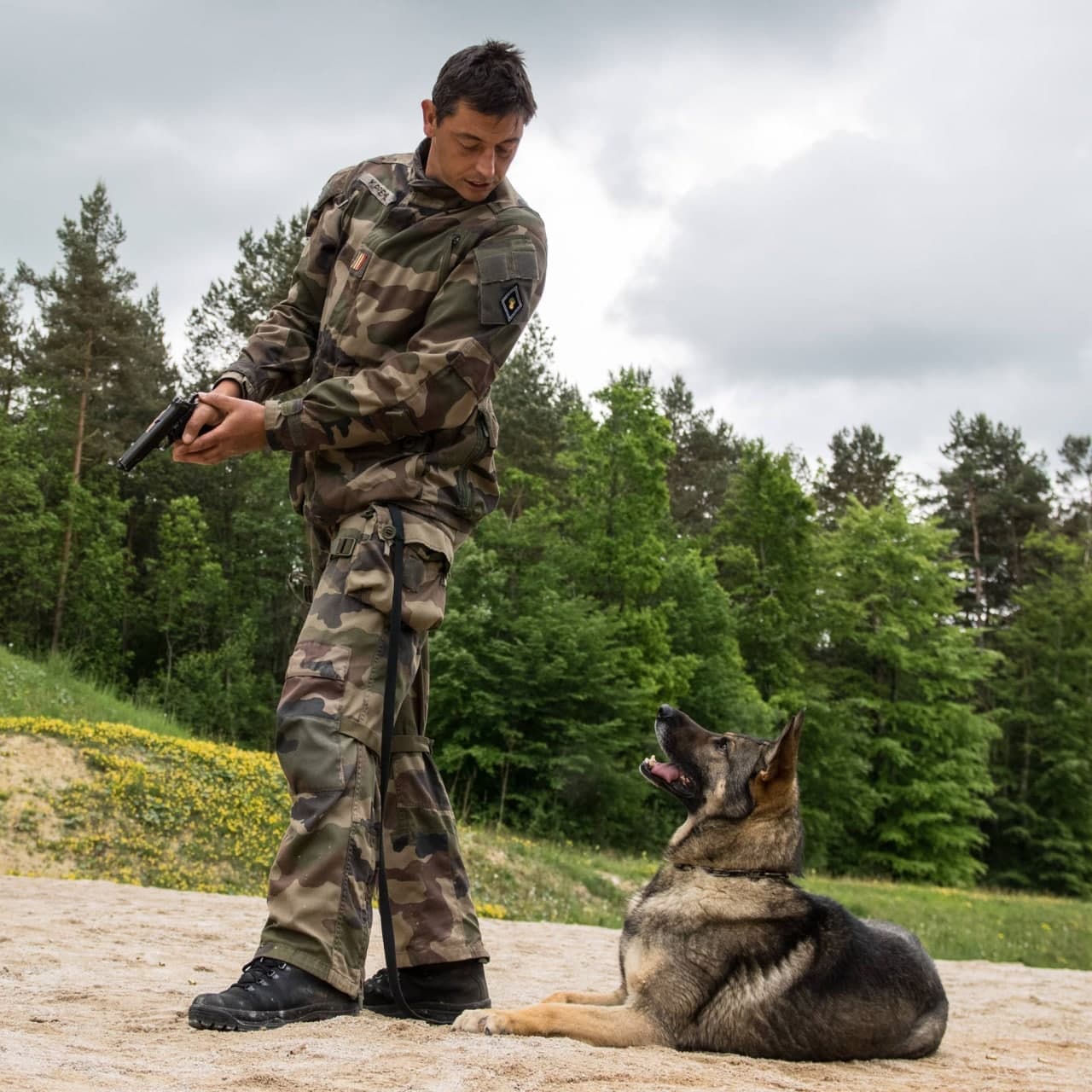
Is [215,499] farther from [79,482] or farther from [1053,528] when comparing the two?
[1053,528]

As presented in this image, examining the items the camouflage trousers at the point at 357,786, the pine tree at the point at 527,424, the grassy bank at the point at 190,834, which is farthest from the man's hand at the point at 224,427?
the pine tree at the point at 527,424

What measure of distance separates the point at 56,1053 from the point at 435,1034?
1.26 m

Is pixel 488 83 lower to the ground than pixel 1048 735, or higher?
higher

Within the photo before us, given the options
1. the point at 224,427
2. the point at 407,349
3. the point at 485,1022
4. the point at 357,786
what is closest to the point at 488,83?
the point at 407,349

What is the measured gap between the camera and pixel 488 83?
4.07 metres

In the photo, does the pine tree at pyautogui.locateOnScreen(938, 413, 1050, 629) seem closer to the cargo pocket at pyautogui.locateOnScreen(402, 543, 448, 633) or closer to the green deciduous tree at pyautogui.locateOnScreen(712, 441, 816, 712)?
the green deciduous tree at pyautogui.locateOnScreen(712, 441, 816, 712)

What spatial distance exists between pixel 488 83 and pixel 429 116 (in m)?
0.35

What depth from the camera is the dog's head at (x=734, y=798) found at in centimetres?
481

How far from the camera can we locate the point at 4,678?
854 inches

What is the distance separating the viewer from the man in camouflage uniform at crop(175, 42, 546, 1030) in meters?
3.83

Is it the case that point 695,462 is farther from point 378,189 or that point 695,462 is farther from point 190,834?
point 378,189

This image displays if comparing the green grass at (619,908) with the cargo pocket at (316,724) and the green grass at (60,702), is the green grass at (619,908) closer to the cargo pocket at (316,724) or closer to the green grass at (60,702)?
the green grass at (60,702)

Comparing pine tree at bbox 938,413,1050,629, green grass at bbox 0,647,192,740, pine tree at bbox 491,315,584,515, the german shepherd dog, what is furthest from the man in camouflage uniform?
pine tree at bbox 938,413,1050,629

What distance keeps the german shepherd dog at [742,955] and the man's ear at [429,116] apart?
2.59m
